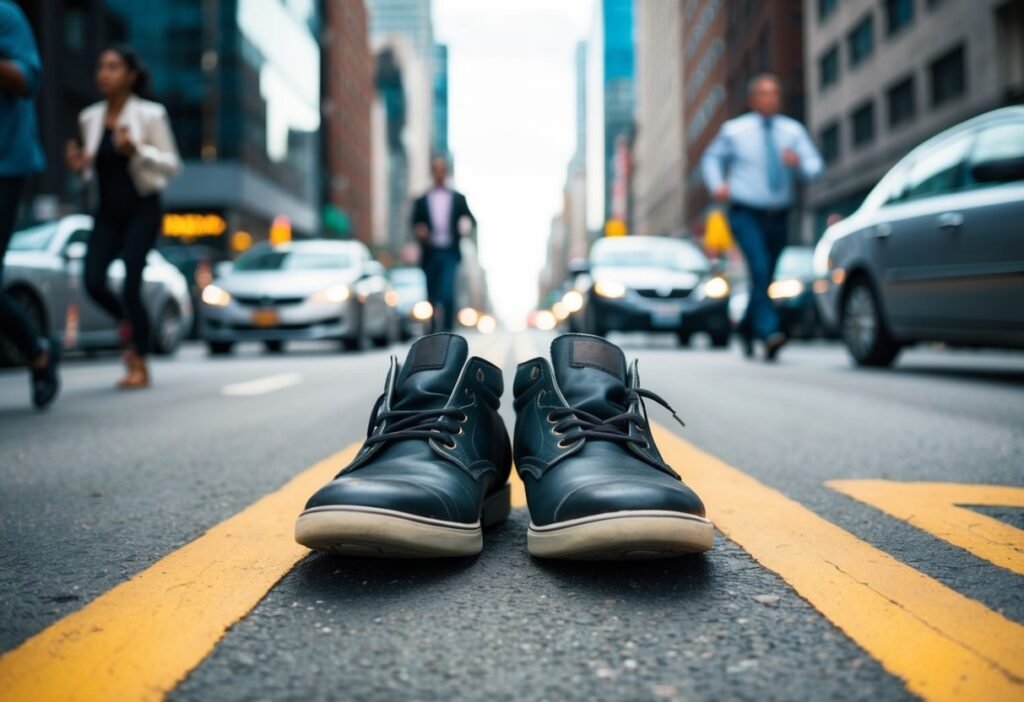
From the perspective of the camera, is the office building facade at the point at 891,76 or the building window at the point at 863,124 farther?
A: the building window at the point at 863,124

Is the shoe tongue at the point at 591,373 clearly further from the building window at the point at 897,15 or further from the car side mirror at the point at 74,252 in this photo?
the building window at the point at 897,15

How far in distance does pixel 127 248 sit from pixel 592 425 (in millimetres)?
5104

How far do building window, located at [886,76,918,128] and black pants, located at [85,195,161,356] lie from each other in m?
25.7

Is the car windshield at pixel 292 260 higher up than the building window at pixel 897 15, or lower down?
lower down

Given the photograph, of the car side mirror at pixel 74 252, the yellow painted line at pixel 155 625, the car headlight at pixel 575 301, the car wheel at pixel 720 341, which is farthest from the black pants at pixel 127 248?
the car wheel at pixel 720 341

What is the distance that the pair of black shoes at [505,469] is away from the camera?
1822 millimetres

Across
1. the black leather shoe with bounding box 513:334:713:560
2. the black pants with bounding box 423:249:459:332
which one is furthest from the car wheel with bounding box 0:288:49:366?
the black leather shoe with bounding box 513:334:713:560

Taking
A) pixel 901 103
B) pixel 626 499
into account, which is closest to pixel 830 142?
pixel 901 103

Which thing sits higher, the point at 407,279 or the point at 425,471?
the point at 407,279

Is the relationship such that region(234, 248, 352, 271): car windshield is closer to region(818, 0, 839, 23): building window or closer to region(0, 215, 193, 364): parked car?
region(0, 215, 193, 364): parked car

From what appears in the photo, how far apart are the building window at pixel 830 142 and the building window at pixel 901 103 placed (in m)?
4.73

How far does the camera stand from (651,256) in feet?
43.0

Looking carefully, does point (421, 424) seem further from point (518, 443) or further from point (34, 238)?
point (34, 238)

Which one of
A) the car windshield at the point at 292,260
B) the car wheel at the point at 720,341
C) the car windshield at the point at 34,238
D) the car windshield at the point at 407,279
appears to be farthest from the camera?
the car windshield at the point at 407,279
